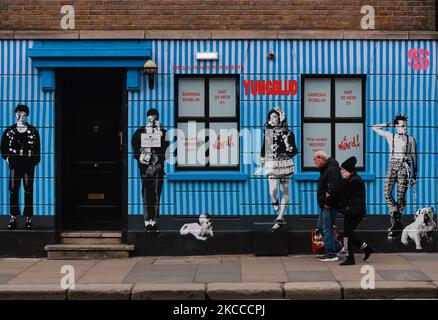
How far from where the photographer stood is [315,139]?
13078 millimetres

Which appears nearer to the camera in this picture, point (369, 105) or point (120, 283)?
point (120, 283)

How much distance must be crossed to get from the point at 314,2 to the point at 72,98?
16.0ft

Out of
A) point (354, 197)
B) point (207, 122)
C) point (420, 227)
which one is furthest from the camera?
point (207, 122)

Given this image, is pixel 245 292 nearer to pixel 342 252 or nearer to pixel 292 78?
pixel 342 252

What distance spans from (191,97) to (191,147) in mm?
933

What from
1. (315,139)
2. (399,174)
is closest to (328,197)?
(315,139)

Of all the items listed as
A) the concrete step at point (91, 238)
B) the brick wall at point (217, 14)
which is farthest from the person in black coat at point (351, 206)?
the concrete step at point (91, 238)

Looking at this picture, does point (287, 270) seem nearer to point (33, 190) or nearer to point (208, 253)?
point (208, 253)

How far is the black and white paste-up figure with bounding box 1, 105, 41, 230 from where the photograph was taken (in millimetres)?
12883

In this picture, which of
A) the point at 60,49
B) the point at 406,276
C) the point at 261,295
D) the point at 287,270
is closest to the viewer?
the point at 261,295

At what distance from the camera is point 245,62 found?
12.9 metres

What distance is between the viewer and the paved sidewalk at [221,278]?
959 centimetres

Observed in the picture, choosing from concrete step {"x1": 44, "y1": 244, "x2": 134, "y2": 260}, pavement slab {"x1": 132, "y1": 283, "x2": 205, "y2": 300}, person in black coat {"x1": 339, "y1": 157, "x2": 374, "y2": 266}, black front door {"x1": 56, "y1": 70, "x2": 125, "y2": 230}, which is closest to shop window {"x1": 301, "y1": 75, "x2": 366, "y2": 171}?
person in black coat {"x1": 339, "y1": 157, "x2": 374, "y2": 266}

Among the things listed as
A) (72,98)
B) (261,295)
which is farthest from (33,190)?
(261,295)
